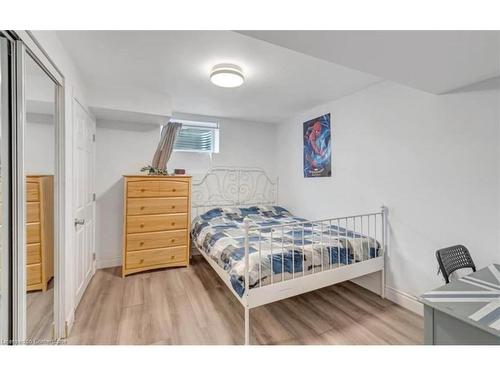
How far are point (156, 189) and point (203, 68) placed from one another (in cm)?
163

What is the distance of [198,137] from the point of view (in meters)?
3.84

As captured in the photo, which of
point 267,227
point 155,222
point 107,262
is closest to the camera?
point 267,227

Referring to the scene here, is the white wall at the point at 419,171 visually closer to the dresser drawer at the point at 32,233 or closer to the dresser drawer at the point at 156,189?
the dresser drawer at the point at 156,189

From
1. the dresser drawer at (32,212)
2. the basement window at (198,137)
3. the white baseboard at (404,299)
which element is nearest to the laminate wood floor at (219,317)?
the white baseboard at (404,299)

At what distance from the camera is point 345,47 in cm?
121

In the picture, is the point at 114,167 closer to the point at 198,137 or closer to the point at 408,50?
the point at 198,137

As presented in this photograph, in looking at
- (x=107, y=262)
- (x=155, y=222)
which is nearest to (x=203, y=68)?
(x=155, y=222)

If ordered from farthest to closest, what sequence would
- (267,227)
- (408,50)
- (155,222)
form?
(155,222), (267,227), (408,50)

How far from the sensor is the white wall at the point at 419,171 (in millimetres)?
1726

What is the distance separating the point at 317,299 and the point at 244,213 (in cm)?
175

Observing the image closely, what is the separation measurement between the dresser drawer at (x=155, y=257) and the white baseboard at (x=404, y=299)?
8.30 ft
